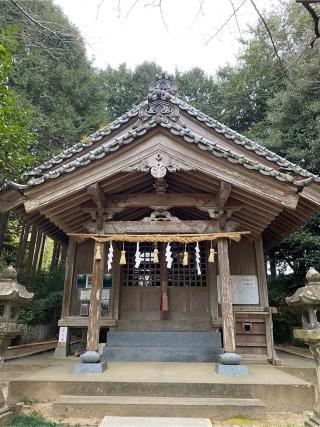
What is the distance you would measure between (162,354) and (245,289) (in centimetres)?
284

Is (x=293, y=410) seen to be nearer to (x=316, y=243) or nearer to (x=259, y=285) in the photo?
(x=259, y=285)

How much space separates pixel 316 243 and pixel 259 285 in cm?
557

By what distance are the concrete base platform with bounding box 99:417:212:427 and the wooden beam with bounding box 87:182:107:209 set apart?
13.2 feet

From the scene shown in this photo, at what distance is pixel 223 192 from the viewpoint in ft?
21.5

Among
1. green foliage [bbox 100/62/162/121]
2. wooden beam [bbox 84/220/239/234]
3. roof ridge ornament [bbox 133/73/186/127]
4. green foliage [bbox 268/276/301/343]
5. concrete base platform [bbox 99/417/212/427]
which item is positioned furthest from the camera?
green foliage [bbox 100/62/162/121]

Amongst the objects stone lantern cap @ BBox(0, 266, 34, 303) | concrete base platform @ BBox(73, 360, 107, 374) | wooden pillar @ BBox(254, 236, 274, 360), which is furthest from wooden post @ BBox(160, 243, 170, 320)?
stone lantern cap @ BBox(0, 266, 34, 303)

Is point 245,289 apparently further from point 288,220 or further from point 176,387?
point 176,387

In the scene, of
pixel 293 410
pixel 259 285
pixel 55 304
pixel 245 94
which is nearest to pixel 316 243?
pixel 259 285

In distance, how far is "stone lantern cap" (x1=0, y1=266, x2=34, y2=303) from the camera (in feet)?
16.4

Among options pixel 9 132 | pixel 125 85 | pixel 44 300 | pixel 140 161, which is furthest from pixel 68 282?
pixel 125 85

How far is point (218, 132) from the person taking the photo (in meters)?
10.2

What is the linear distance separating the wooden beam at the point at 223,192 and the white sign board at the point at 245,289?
2778 millimetres

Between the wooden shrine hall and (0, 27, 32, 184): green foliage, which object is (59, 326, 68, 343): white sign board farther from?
(0, 27, 32, 184): green foliage

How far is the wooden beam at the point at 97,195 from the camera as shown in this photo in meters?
6.58
